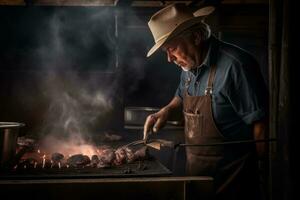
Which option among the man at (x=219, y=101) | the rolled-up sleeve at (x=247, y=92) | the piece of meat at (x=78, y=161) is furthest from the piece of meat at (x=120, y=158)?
the rolled-up sleeve at (x=247, y=92)

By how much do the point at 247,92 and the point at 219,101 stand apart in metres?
0.40

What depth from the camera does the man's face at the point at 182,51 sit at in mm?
5141

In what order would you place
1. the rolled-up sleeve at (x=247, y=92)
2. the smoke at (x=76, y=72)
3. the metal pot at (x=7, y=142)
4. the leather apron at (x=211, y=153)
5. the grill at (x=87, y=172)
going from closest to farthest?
the grill at (x=87, y=172)
the metal pot at (x=7, y=142)
the rolled-up sleeve at (x=247, y=92)
the leather apron at (x=211, y=153)
the smoke at (x=76, y=72)

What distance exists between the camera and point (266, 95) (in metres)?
4.73

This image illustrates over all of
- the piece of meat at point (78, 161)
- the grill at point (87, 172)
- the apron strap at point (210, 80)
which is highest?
the apron strap at point (210, 80)

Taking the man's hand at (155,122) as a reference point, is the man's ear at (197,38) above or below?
above

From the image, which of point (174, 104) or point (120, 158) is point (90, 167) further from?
point (174, 104)

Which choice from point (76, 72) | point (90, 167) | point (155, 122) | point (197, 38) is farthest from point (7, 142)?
point (76, 72)

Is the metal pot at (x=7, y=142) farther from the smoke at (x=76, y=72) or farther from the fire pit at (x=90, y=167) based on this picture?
the smoke at (x=76, y=72)

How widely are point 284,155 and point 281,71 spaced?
2.89 feet

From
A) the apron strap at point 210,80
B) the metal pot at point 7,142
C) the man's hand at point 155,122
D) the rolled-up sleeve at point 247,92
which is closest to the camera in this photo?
the metal pot at point 7,142

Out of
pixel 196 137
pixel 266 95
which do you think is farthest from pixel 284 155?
pixel 196 137

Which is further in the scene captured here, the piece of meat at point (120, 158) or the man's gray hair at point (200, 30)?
the man's gray hair at point (200, 30)

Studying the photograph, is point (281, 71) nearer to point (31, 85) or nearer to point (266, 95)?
point (266, 95)
